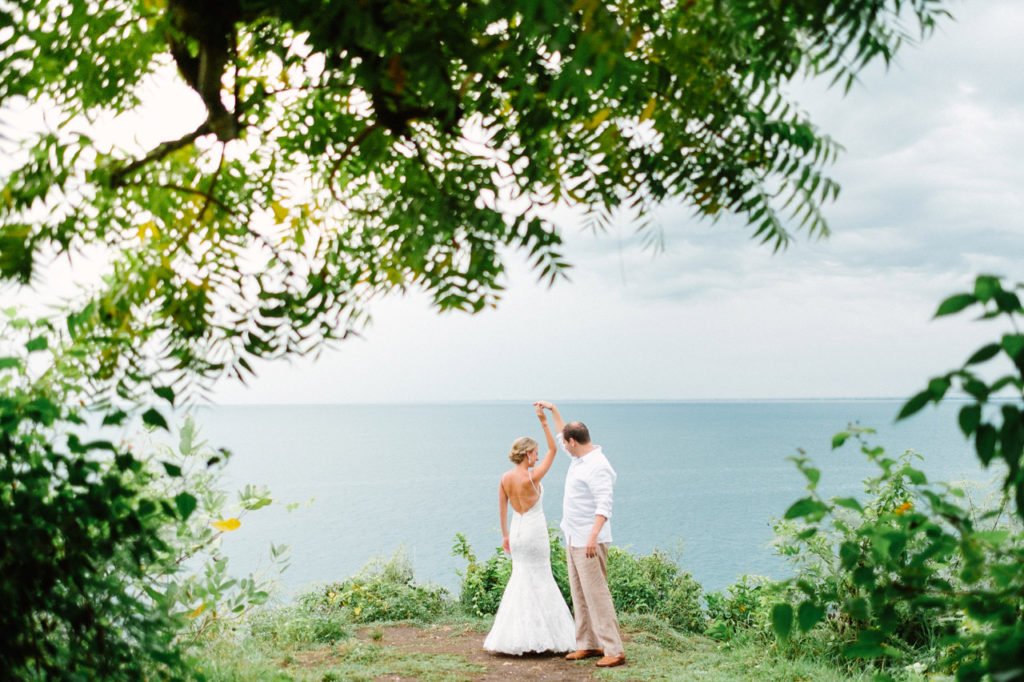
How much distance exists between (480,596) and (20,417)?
8.60 metres

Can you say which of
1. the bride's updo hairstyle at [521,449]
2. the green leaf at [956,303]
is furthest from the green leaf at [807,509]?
the bride's updo hairstyle at [521,449]

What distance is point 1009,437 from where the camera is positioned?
0.96m

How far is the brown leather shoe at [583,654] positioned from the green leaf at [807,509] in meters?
6.58

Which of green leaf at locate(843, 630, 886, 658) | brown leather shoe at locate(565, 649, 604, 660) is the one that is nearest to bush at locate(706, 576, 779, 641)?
brown leather shoe at locate(565, 649, 604, 660)

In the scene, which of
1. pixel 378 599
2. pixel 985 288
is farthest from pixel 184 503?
pixel 378 599

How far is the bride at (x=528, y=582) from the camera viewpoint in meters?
7.53

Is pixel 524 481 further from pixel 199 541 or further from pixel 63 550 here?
pixel 63 550

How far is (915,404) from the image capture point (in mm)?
1047

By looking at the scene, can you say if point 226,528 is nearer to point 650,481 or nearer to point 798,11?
point 798,11

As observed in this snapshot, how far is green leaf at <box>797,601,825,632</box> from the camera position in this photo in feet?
4.35

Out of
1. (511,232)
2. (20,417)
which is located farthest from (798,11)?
(20,417)

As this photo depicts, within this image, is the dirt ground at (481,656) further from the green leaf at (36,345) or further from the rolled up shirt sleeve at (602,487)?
the green leaf at (36,345)

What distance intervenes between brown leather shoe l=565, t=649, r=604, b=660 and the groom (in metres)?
0.25

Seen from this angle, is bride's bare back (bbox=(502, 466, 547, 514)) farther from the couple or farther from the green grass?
the green grass
